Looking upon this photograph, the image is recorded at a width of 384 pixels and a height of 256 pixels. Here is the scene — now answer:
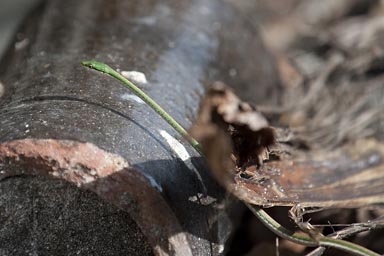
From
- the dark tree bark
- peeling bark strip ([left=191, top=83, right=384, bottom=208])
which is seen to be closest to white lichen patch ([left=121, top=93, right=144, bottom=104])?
the dark tree bark

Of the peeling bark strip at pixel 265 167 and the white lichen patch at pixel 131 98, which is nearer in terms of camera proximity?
the peeling bark strip at pixel 265 167

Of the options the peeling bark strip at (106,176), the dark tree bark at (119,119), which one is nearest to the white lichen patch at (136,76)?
the dark tree bark at (119,119)

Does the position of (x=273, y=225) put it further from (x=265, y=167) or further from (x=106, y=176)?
(x=106, y=176)

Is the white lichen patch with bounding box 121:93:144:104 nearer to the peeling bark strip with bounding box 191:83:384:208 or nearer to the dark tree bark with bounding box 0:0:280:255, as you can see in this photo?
the dark tree bark with bounding box 0:0:280:255

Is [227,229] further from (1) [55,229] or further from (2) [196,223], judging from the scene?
(1) [55,229]

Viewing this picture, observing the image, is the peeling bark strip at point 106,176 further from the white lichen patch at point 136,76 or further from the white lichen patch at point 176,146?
the white lichen patch at point 136,76

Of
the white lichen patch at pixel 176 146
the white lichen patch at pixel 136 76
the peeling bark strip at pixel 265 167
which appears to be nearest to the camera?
the peeling bark strip at pixel 265 167

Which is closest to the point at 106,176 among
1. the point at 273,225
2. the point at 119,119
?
the point at 119,119
